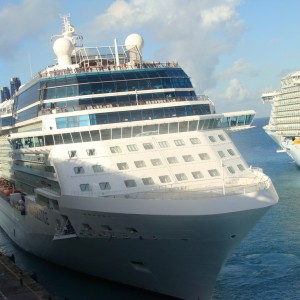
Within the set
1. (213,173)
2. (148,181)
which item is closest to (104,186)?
(148,181)

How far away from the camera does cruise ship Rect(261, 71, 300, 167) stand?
80.2m

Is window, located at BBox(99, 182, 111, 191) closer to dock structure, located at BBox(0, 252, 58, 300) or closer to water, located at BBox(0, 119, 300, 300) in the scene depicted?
A: dock structure, located at BBox(0, 252, 58, 300)

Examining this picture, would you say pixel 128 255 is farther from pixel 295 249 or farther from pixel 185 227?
pixel 295 249

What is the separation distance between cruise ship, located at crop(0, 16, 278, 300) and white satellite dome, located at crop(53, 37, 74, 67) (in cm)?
6

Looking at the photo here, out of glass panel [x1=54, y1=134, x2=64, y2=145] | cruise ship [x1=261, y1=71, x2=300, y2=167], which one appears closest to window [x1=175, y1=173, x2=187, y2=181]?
glass panel [x1=54, y1=134, x2=64, y2=145]

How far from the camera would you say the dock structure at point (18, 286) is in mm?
22844

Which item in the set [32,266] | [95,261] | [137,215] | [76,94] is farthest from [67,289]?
[76,94]

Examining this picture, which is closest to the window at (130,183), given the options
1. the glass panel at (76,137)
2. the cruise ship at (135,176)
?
the cruise ship at (135,176)

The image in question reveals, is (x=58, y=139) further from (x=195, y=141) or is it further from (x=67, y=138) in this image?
(x=195, y=141)

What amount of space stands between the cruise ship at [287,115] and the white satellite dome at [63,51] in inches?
2058

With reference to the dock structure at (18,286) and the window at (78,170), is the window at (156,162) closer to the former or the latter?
the window at (78,170)

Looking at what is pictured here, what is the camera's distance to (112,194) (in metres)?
22.3

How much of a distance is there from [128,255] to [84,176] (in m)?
4.17

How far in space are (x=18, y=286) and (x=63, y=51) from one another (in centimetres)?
1464
